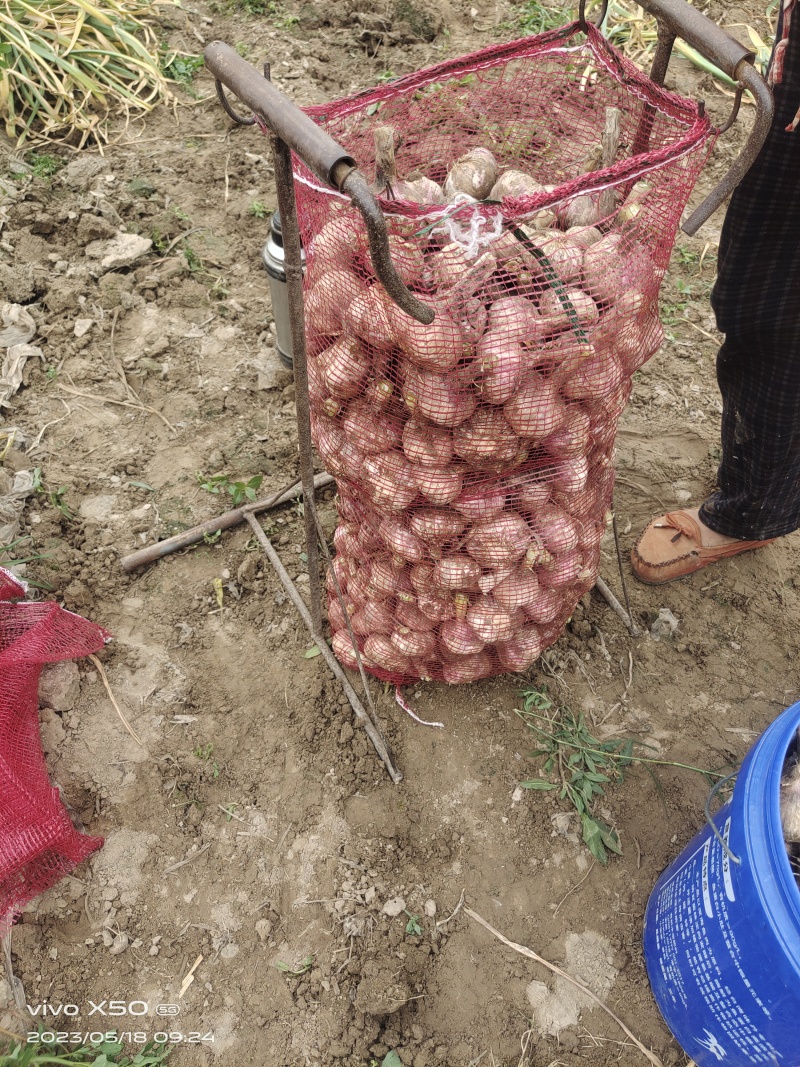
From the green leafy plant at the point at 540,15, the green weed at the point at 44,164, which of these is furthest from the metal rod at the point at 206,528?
the green leafy plant at the point at 540,15

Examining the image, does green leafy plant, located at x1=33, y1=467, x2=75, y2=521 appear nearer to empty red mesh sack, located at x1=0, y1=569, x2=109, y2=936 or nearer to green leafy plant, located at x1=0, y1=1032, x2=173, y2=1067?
empty red mesh sack, located at x1=0, y1=569, x2=109, y2=936

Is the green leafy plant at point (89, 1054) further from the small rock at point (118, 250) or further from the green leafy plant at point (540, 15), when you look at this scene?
the green leafy plant at point (540, 15)

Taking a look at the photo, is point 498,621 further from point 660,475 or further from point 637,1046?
point 660,475

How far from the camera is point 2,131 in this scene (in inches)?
133

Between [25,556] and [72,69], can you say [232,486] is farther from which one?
[72,69]

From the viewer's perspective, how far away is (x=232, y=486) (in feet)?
7.52

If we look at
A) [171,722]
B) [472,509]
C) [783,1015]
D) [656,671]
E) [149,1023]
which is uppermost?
[472,509]

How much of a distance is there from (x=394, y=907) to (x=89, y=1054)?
0.65 m

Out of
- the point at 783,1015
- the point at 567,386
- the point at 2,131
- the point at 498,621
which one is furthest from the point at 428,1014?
the point at 2,131

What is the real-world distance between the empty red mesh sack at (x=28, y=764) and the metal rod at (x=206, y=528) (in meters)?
0.28

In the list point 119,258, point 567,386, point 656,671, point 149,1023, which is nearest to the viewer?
point 567,386

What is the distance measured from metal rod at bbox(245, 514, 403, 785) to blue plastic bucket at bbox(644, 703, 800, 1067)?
2.22 feet

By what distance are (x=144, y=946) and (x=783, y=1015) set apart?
1.22 meters

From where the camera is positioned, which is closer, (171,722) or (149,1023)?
(149,1023)
